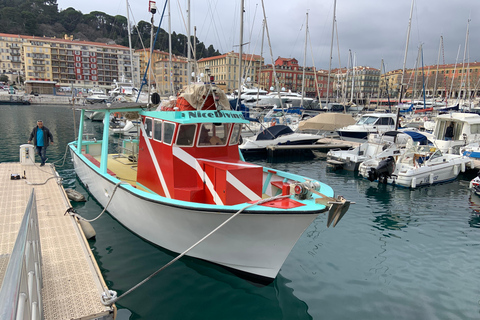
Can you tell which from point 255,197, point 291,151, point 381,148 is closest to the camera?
point 255,197

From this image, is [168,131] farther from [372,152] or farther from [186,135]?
[372,152]

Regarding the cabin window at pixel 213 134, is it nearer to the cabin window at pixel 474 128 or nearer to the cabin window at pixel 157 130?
the cabin window at pixel 157 130

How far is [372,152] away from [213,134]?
13.2 m

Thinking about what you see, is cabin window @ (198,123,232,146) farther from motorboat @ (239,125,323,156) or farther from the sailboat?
motorboat @ (239,125,323,156)

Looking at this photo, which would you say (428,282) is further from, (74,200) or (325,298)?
(74,200)

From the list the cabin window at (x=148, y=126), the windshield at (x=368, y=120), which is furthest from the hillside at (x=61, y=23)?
the cabin window at (x=148, y=126)

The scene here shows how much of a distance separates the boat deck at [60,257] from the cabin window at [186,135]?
272 centimetres

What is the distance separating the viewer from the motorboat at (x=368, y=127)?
26.2m

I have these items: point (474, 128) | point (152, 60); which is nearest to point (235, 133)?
point (152, 60)

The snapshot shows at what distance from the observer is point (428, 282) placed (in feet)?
21.4

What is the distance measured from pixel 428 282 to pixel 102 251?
23.8 ft

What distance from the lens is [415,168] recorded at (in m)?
14.2

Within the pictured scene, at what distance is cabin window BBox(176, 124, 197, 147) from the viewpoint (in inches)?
263

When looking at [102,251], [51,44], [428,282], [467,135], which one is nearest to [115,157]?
[102,251]
